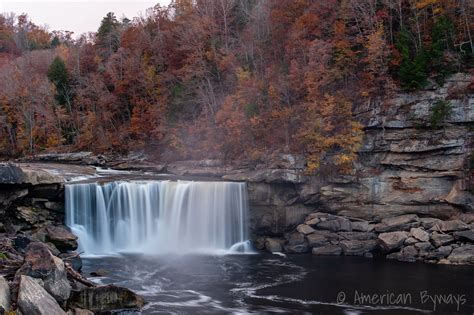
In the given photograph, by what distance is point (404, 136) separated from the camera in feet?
90.3

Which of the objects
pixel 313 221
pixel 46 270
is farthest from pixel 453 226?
pixel 46 270

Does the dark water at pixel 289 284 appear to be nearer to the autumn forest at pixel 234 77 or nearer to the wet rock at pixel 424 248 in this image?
the wet rock at pixel 424 248

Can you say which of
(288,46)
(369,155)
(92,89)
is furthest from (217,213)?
(92,89)

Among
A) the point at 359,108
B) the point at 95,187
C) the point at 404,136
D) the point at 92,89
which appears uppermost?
the point at 92,89

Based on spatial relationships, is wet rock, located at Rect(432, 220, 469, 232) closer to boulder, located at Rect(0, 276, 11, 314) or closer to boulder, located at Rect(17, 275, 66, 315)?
boulder, located at Rect(17, 275, 66, 315)

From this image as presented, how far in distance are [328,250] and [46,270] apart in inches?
632

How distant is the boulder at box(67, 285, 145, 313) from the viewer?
14.5 m

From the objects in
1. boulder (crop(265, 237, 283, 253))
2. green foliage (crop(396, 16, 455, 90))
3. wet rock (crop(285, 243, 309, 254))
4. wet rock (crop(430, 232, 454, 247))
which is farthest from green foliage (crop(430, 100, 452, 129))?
boulder (crop(265, 237, 283, 253))

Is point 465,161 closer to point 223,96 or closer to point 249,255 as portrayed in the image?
point 249,255

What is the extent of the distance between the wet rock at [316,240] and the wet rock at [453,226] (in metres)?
5.92

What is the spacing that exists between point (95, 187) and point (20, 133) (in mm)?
27146

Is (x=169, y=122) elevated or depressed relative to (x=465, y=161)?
elevated

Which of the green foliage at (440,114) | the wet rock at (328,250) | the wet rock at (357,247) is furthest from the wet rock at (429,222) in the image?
the green foliage at (440,114)

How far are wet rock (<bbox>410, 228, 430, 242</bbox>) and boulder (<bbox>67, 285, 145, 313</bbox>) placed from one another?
15310 millimetres
